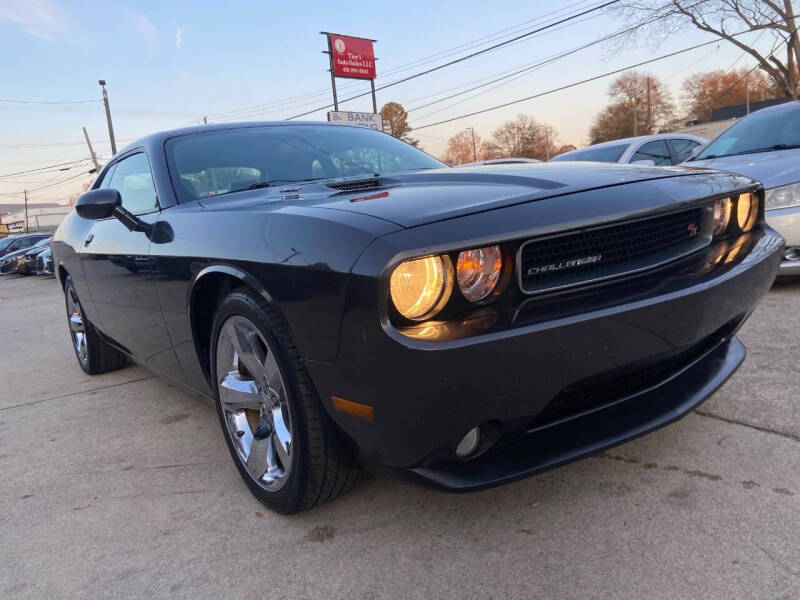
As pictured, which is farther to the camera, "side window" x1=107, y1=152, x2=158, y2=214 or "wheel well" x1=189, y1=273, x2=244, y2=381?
"side window" x1=107, y1=152, x2=158, y2=214

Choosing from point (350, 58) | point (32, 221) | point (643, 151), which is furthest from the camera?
point (32, 221)

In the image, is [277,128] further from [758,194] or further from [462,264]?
[758,194]

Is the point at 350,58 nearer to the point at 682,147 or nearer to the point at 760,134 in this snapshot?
the point at 682,147

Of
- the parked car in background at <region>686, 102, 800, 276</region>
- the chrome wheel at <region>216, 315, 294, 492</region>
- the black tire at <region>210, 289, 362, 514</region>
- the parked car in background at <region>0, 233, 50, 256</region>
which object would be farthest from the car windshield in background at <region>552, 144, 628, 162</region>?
the parked car in background at <region>0, 233, 50, 256</region>

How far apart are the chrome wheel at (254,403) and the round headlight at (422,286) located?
22.2 inches

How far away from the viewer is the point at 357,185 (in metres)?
2.23

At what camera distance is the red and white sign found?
89.5 ft

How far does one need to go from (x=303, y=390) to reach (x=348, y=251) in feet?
1.59

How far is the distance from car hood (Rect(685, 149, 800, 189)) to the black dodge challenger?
2.36m

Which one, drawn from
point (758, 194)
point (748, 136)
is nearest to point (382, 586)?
point (758, 194)

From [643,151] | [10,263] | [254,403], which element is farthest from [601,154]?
[10,263]

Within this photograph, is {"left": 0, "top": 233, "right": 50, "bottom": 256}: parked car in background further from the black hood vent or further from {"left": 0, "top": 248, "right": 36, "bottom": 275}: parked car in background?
the black hood vent

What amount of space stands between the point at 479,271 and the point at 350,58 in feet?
94.4

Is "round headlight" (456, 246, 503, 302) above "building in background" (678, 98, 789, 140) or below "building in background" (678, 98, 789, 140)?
below
